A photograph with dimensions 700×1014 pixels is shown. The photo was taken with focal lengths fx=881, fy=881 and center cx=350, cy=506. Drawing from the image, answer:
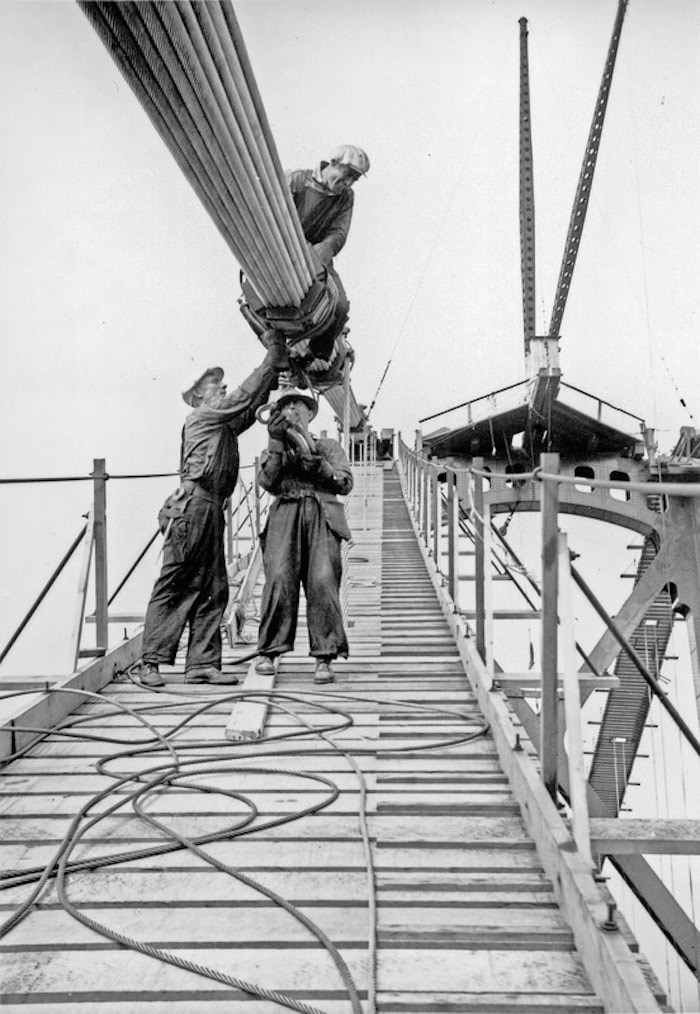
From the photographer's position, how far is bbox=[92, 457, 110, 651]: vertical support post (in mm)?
4906

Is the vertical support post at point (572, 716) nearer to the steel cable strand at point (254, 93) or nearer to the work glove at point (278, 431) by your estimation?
the steel cable strand at point (254, 93)

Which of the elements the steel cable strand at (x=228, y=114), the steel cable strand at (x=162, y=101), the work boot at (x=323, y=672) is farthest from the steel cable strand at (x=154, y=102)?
the work boot at (x=323, y=672)

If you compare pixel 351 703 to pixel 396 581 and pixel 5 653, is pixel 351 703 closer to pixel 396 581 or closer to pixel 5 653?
pixel 5 653

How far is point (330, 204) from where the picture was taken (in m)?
5.73

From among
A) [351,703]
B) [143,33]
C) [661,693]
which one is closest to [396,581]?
[351,703]

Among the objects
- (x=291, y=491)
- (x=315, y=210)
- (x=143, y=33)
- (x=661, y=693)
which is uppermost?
(x=315, y=210)

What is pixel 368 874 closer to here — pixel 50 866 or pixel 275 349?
pixel 50 866

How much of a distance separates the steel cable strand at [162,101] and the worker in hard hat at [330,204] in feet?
6.24

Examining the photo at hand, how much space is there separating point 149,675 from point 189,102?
3220 millimetres

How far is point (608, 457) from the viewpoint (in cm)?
2158

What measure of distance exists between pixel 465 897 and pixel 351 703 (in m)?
2.06

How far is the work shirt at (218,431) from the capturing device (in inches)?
204

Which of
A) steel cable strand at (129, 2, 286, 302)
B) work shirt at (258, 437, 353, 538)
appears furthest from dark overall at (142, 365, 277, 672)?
steel cable strand at (129, 2, 286, 302)

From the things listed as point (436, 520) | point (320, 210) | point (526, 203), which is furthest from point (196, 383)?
point (526, 203)
